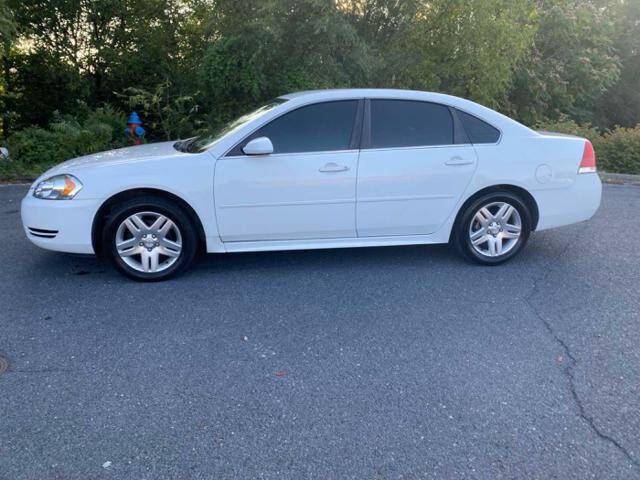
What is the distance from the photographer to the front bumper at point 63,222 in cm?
502

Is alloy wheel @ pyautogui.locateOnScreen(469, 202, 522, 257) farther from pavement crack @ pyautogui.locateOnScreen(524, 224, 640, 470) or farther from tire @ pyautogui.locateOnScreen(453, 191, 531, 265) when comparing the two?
pavement crack @ pyautogui.locateOnScreen(524, 224, 640, 470)

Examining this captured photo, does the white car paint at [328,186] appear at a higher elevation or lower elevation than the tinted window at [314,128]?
lower

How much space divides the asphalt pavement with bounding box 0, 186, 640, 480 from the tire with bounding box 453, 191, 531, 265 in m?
0.17

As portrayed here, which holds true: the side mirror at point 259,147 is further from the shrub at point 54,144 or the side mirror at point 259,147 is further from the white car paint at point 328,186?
the shrub at point 54,144

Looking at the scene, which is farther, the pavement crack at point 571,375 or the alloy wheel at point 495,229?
the alloy wheel at point 495,229

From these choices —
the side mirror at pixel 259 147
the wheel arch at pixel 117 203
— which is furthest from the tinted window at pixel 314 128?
the wheel arch at pixel 117 203

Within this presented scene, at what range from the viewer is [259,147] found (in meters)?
5.09

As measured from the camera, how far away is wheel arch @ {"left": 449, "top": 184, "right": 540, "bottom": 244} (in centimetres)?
559

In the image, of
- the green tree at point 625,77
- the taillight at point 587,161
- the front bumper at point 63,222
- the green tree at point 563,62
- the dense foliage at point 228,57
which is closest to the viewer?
the front bumper at point 63,222

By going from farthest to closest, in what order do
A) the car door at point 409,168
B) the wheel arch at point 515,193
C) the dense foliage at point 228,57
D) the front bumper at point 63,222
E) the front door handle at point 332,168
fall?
the dense foliage at point 228,57, the wheel arch at point 515,193, the car door at point 409,168, the front door handle at point 332,168, the front bumper at point 63,222

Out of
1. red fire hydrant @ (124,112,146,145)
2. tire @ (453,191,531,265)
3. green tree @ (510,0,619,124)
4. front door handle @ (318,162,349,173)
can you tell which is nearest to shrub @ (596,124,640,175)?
green tree @ (510,0,619,124)

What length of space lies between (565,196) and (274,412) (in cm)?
367

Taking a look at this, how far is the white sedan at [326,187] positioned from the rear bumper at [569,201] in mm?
11

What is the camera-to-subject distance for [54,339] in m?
4.12
